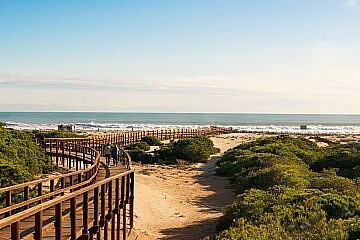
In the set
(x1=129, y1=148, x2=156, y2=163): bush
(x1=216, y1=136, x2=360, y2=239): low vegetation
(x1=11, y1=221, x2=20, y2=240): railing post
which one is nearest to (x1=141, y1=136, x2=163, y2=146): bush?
(x1=129, y1=148, x2=156, y2=163): bush

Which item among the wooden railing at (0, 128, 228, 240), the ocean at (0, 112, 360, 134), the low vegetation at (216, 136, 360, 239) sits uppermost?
the wooden railing at (0, 128, 228, 240)

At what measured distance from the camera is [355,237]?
10805mm

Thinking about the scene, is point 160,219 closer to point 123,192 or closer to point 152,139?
point 123,192

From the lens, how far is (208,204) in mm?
20547

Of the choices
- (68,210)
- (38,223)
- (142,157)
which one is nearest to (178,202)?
Answer: (68,210)

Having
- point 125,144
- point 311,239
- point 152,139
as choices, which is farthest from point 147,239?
point 152,139

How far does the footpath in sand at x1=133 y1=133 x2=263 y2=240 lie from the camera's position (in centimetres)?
1603

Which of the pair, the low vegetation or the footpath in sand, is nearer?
the low vegetation

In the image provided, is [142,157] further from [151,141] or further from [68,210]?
[68,210]

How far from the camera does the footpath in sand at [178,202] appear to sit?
16.0 metres

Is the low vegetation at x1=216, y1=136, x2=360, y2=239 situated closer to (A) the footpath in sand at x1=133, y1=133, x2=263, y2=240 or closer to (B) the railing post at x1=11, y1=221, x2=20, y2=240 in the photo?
(A) the footpath in sand at x1=133, y1=133, x2=263, y2=240

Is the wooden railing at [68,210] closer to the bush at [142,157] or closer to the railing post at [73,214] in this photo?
the railing post at [73,214]

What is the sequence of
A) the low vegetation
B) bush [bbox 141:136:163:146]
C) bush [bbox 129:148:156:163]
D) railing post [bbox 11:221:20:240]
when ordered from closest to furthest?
railing post [bbox 11:221:20:240] → the low vegetation → bush [bbox 129:148:156:163] → bush [bbox 141:136:163:146]

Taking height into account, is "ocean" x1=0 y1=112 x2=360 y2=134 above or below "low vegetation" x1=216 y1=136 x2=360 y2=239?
below
